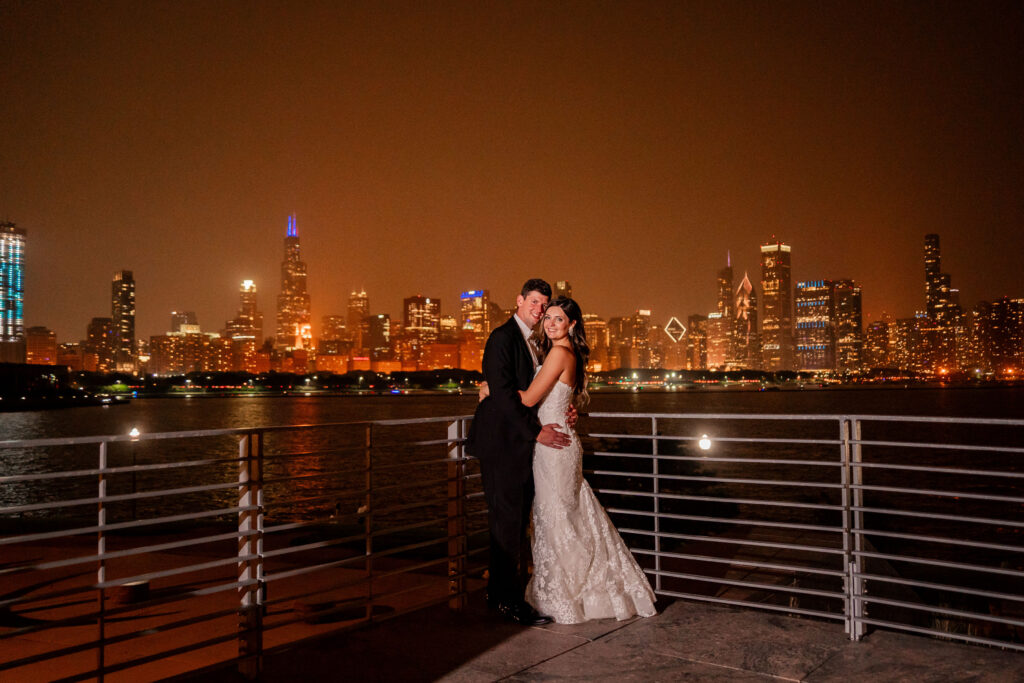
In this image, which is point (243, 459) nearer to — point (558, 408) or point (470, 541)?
point (558, 408)

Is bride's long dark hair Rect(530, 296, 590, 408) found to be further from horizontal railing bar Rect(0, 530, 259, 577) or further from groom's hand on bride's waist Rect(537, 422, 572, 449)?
horizontal railing bar Rect(0, 530, 259, 577)

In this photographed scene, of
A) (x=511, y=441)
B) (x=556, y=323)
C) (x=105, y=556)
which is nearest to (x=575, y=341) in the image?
(x=556, y=323)

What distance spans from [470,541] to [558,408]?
9110 millimetres

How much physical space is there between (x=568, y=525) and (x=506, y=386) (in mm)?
1044

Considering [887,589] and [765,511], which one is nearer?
[887,589]

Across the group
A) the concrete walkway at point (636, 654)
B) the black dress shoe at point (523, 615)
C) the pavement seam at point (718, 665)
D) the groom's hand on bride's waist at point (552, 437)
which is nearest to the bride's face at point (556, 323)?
the groom's hand on bride's waist at point (552, 437)

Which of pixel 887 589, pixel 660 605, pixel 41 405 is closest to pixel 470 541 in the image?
pixel 887 589

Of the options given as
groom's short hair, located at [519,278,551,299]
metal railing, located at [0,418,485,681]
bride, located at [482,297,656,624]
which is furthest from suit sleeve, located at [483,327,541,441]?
metal railing, located at [0,418,485,681]

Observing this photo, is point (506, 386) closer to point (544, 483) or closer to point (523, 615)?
point (544, 483)

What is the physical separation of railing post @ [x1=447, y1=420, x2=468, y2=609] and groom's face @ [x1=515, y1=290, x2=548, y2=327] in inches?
37.8

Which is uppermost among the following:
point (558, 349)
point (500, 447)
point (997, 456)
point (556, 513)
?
point (558, 349)

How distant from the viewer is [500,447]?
5.14m

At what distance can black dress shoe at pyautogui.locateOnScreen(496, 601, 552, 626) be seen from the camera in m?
5.20

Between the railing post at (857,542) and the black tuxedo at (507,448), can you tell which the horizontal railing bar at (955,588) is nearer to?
the railing post at (857,542)
